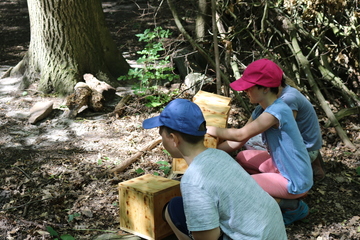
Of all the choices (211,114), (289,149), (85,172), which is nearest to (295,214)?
(289,149)

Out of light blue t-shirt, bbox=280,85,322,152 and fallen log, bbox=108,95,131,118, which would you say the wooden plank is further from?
fallen log, bbox=108,95,131,118

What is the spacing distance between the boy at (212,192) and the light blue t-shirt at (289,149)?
2.93ft

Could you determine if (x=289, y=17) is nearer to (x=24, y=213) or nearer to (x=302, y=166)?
(x=302, y=166)

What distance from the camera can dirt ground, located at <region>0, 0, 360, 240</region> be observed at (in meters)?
3.18

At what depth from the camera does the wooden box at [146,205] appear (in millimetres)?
2850

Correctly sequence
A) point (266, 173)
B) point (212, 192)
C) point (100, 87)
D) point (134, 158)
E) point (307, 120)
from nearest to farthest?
point (212, 192)
point (266, 173)
point (307, 120)
point (134, 158)
point (100, 87)

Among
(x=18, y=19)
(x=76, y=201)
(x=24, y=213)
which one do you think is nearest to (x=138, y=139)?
(x=76, y=201)

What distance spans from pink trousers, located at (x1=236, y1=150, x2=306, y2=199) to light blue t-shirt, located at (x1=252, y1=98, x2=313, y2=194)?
0.17ft

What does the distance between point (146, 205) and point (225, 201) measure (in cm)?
102

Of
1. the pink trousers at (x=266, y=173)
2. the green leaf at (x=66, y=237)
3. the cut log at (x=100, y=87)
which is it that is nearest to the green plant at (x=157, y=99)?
the cut log at (x=100, y=87)

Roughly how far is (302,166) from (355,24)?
3.48 m

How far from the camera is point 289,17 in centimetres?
564

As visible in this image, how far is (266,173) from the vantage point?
10.2 feet

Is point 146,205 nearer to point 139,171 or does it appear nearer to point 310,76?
point 139,171
